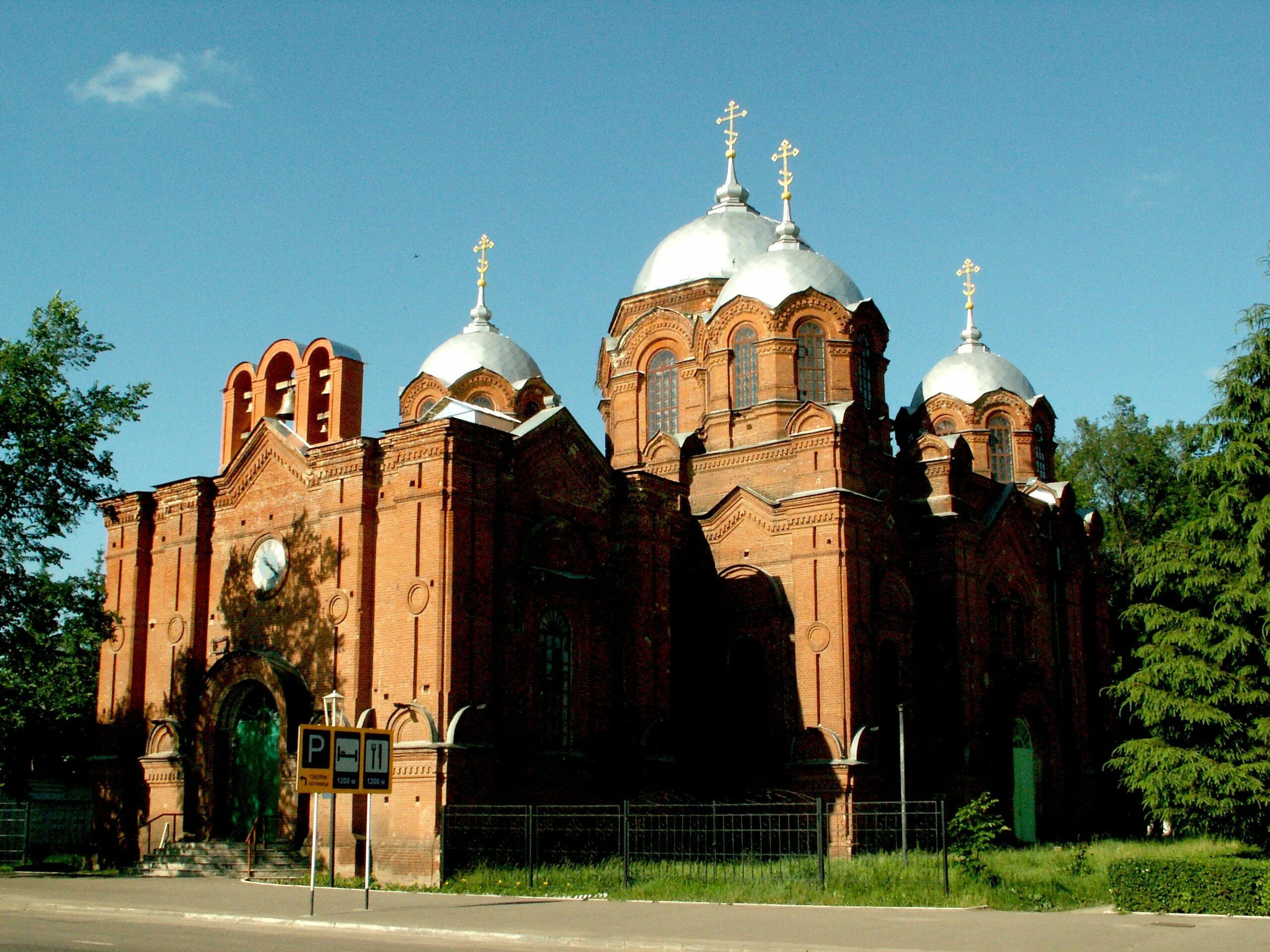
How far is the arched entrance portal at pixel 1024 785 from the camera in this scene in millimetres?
29750

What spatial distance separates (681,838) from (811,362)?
36.2 ft

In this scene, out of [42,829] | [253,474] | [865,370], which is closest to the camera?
[253,474]

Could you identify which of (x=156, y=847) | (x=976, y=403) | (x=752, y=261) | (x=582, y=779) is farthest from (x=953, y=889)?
(x=976, y=403)

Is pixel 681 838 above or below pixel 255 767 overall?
below

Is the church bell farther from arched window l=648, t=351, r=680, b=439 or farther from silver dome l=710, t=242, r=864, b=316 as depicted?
silver dome l=710, t=242, r=864, b=316

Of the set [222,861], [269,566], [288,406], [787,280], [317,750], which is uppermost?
[787,280]

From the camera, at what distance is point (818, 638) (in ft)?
83.9

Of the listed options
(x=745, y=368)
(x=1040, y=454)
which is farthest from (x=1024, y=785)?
(x=745, y=368)

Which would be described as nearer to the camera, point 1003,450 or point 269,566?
point 269,566

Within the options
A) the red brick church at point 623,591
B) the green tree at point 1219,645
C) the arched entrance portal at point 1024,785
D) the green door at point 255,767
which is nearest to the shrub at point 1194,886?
the green tree at point 1219,645

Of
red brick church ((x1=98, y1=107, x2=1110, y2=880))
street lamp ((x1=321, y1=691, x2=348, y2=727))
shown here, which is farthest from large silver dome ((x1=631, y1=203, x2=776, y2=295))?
street lamp ((x1=321, y1=691, x2=348, y2=727))

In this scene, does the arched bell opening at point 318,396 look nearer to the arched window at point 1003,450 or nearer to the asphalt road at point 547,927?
the asphalt road at point 547,927

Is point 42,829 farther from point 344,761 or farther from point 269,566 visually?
point 344,761

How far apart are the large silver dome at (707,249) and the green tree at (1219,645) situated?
13.6 metres
